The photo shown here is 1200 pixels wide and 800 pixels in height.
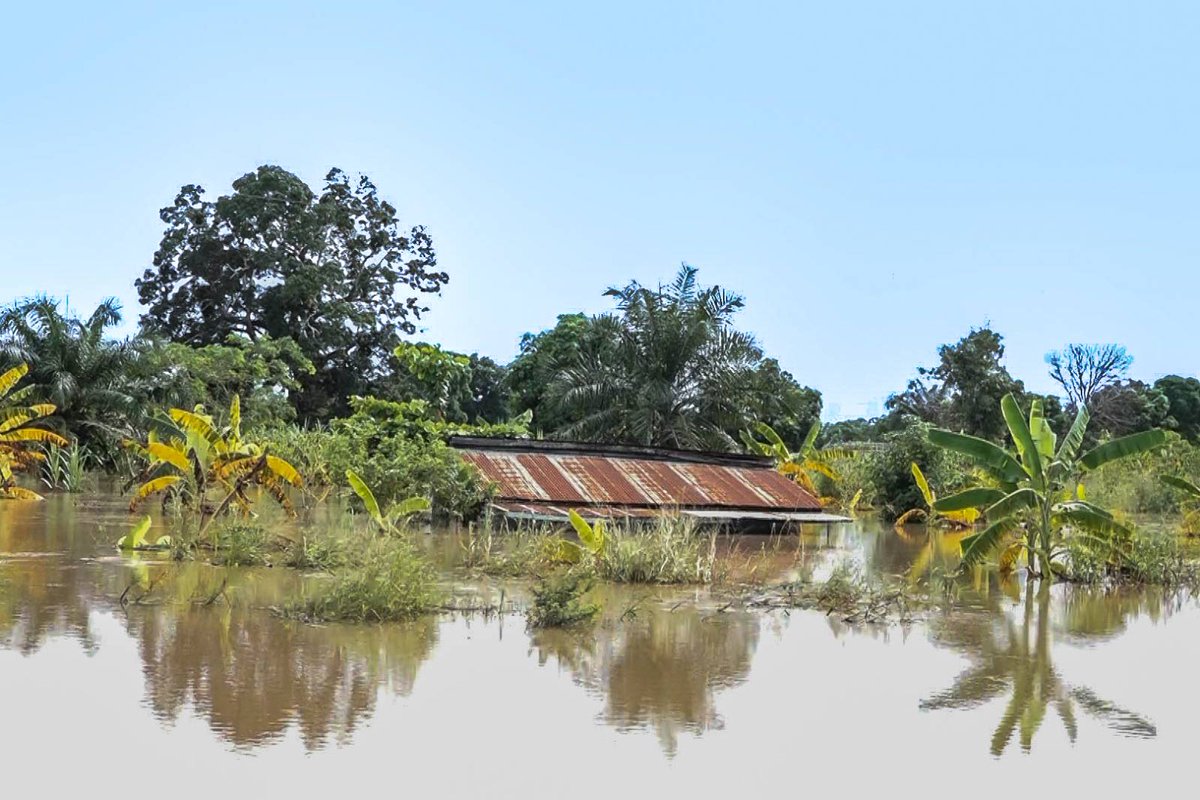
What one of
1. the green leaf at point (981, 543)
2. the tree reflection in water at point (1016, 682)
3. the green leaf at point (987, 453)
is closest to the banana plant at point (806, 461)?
the green leaf at point (987, 453)

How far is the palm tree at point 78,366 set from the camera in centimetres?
2631

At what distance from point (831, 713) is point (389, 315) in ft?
132

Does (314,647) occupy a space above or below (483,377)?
below

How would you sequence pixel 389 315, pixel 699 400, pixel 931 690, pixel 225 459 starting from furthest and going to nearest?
pixel 389 315
pixel 699 400
pixel 225 459
pixel 931 690

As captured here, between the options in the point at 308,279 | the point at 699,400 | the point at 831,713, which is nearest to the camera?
the point at 831,713

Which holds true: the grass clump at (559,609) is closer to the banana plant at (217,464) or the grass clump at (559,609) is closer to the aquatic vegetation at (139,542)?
the aquatic vegetation at (139,542)

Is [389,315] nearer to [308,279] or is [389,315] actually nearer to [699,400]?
[308,279]

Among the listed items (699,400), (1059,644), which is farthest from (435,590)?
(699,400)

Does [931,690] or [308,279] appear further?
[308,279]

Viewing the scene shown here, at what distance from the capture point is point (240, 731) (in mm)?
6266

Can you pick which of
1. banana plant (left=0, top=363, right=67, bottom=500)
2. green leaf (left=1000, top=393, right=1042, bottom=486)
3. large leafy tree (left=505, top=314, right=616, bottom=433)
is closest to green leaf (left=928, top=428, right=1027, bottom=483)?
green leaf (left=1000, top=393, right=1042, bottom=486)

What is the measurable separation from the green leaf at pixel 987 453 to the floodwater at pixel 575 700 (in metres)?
2.81

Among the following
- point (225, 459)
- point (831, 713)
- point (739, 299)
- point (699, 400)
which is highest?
point (739, 299)

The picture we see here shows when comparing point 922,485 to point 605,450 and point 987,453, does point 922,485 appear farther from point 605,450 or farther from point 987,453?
point 987,453
